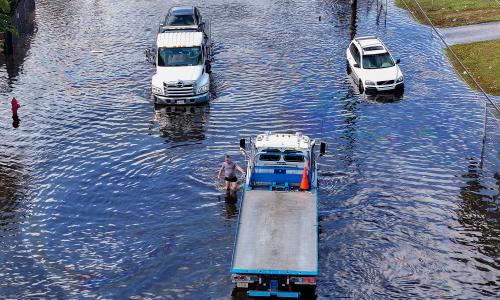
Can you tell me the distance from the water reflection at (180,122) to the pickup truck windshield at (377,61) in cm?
1007

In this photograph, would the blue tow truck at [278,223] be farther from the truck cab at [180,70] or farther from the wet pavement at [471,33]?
the wet pavement at [471,33]

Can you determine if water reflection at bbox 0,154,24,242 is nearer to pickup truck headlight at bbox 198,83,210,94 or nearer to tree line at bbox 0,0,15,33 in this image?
pickup truck headlight at bbox 198,83,210,94

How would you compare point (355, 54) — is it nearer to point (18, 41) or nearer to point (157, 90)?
point (157, 90)

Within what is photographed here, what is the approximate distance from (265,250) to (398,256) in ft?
18.5

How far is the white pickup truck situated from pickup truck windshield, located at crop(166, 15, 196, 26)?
5185 millimetres

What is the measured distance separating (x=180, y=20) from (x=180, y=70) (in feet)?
31.6

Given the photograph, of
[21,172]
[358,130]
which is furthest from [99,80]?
[358,130]

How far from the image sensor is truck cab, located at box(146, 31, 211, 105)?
4069cm

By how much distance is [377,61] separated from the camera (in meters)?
43.4

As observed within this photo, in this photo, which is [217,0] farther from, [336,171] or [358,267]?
[358,267]

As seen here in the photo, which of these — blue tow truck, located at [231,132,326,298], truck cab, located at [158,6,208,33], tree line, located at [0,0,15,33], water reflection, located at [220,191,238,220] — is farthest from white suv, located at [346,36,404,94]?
tree line, located at [0,0,15,33]

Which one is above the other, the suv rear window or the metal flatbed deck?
the suv rear window

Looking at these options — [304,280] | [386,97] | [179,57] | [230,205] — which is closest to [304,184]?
[230,205]

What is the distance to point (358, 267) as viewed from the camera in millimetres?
25031
